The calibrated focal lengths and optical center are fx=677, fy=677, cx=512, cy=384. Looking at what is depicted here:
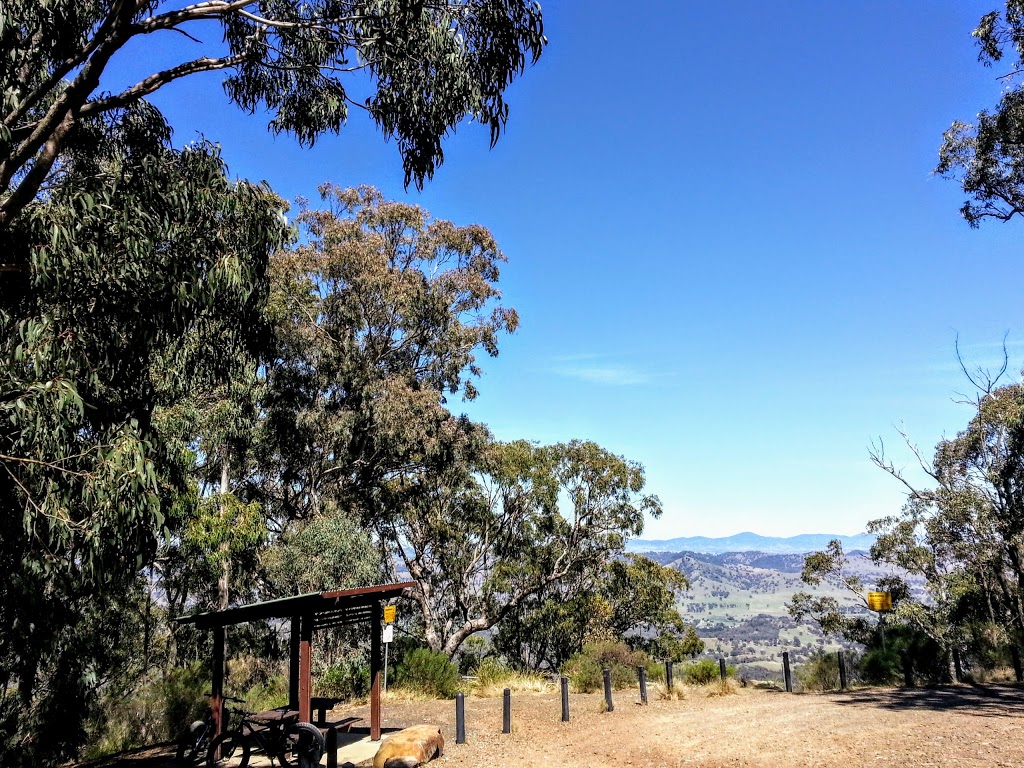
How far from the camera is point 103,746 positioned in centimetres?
1105

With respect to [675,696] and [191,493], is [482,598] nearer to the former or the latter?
[675,696]

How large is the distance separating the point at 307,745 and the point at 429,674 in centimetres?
767

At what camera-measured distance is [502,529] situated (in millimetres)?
24750

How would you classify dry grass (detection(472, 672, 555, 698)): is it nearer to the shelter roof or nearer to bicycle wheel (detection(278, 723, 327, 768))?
the shelter roof

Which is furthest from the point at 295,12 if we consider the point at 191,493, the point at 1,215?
the point at 191,493

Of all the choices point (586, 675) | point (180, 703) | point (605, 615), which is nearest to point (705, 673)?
point (586, 675)

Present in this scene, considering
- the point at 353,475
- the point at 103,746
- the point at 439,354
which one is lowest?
the point at 103,746

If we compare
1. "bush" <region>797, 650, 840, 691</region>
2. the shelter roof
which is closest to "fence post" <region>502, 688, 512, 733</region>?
the shelter roof

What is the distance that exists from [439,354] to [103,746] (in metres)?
13.8

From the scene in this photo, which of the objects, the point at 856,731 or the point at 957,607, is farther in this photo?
the point at 957,607

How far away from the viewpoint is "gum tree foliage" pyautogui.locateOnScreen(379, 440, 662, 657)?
23453mm

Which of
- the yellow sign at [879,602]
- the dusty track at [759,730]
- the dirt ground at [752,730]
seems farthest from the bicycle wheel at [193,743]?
the yellow sign at [879,602]

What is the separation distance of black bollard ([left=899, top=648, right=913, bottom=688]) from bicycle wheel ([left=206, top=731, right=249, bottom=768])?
12951 mm

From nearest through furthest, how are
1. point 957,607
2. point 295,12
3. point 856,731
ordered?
Answer: point 295,12 → point 856,731 → point 957,607
